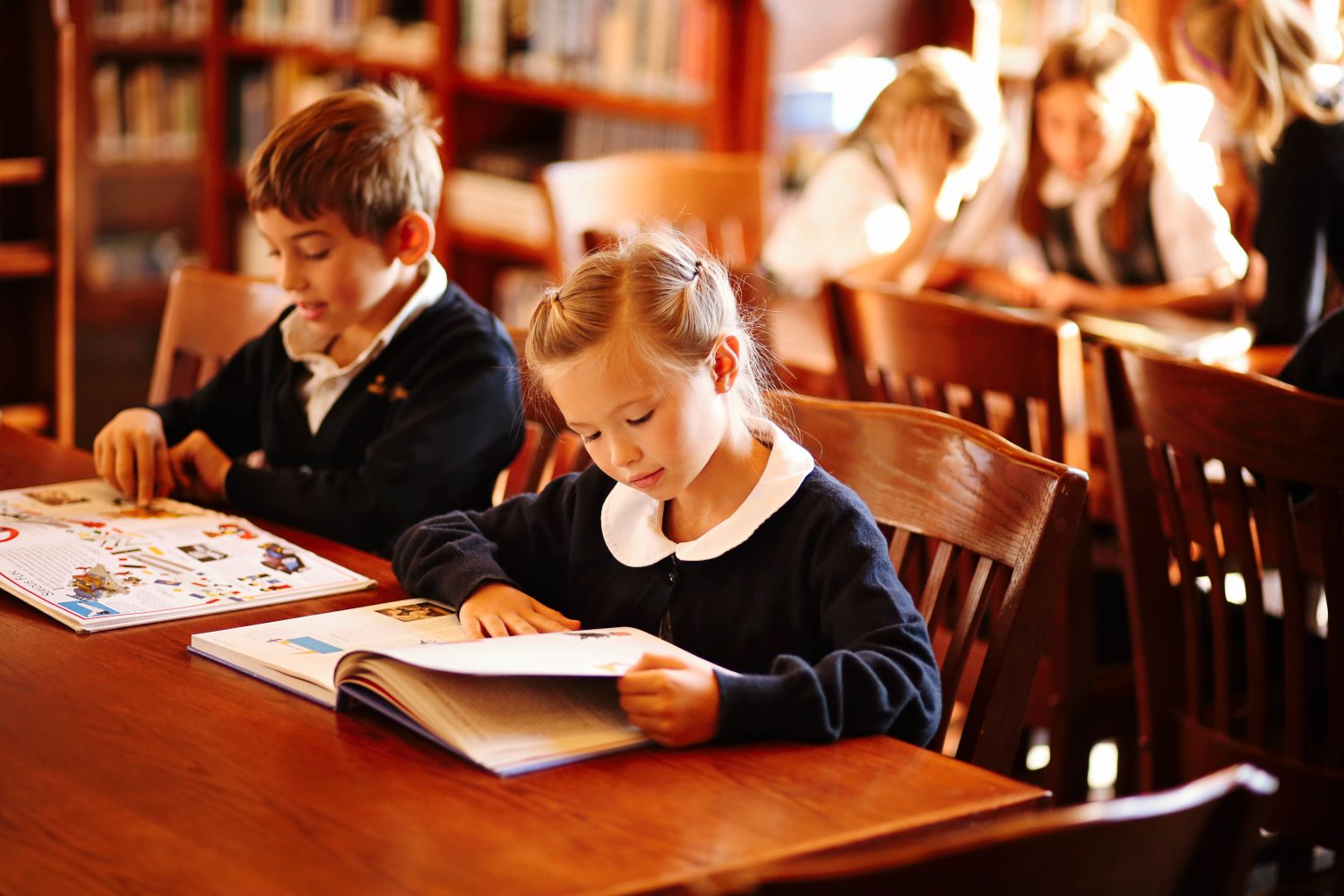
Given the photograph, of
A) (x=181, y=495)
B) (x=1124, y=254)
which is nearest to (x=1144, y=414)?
(x=181, y=495)

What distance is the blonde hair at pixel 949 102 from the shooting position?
2699mm

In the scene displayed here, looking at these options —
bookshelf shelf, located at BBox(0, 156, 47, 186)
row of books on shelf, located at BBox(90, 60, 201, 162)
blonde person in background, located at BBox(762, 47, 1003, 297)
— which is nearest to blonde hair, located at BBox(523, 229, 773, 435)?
blonde person in background, located at BBox(762, 47, 1003, 297)

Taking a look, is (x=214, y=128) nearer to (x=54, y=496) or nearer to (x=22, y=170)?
(x=22, y=170)

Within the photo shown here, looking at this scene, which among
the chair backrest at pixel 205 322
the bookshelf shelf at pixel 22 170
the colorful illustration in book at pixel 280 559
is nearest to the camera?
the colorful illustration in book at pixel 280 559

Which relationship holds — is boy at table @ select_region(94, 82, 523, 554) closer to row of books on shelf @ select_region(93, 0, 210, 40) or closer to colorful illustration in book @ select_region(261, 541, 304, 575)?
colorful illustration in book @ select_region(261, 541, 304, 575)

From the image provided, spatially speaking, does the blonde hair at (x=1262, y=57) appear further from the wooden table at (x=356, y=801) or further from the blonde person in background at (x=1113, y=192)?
the wooden table at (x=356, y=801)

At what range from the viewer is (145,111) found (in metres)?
4.67

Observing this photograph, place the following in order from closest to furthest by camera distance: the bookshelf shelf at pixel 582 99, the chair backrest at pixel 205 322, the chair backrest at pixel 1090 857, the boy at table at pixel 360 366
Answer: the chair backrest at pixel 1090 857 → the boy at table at pixel 360 366 → the chair backrest at pixel 205 322 → the bookshelf shelf at pixel 582 99

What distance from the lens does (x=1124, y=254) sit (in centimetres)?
277

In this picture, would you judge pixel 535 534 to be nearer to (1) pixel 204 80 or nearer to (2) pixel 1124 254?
(2) pixel 1124 254

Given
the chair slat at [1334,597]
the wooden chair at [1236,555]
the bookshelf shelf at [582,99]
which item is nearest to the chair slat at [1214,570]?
the wooden chair at [1236,555]

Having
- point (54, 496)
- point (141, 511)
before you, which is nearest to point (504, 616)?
point (141, 511)

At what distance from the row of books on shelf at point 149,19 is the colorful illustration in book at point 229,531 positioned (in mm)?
3553

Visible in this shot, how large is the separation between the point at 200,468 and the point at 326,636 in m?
0.54
